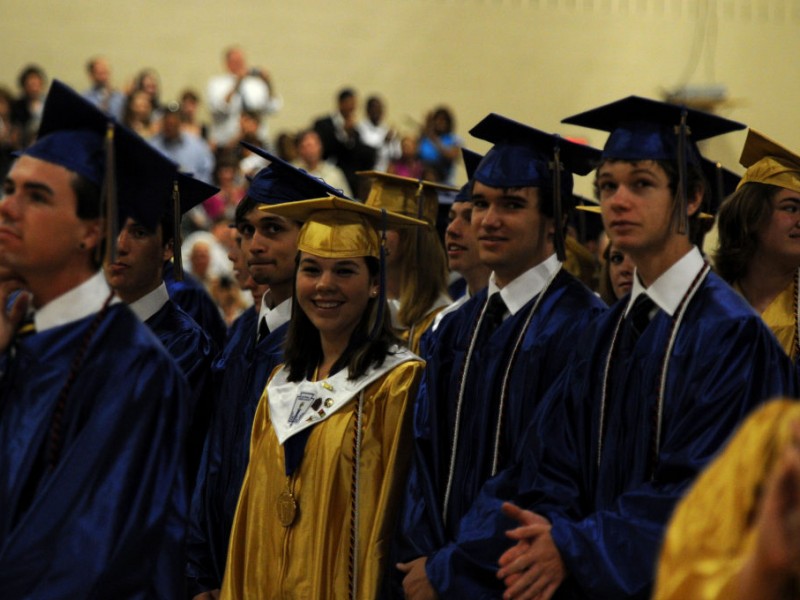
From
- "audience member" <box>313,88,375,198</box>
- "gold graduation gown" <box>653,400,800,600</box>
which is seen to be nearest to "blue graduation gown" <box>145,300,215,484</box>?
"gold graduation gown" <box>653,400,800,600</box>

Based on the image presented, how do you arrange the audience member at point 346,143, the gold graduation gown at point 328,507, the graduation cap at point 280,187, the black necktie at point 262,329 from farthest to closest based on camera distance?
the audience member at point 346,143 → the graduation cap at point 280,187 → the black necktie at point 262,329 → the gold graduation gown at point 328,507

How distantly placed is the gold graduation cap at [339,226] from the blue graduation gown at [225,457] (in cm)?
43

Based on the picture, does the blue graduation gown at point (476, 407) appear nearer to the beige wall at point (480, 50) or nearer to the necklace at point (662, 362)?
Answer: the necklace at point (662, 362)

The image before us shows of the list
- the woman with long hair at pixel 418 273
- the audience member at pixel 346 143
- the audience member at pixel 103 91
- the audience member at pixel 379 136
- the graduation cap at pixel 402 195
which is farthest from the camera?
the audience member at pixel 379 136

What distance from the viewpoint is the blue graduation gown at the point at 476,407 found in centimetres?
339

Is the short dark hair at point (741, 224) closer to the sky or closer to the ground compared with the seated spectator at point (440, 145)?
closer to the sky

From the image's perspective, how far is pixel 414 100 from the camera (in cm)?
1527

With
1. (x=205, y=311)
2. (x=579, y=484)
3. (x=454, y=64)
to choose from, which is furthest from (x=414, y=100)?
(x=579, y=484)

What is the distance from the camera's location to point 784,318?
157 inches

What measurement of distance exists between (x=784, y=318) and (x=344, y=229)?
136cm

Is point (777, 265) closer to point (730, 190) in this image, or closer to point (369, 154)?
point (730, 190)

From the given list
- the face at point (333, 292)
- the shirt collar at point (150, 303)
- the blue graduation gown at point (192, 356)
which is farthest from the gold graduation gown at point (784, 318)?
the shirt collar at point (150, 303)

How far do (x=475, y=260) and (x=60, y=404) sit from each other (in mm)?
2384

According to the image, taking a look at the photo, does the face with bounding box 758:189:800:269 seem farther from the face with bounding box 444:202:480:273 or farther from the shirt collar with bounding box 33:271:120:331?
the shirt collar with bounding box 33:271:120:331
